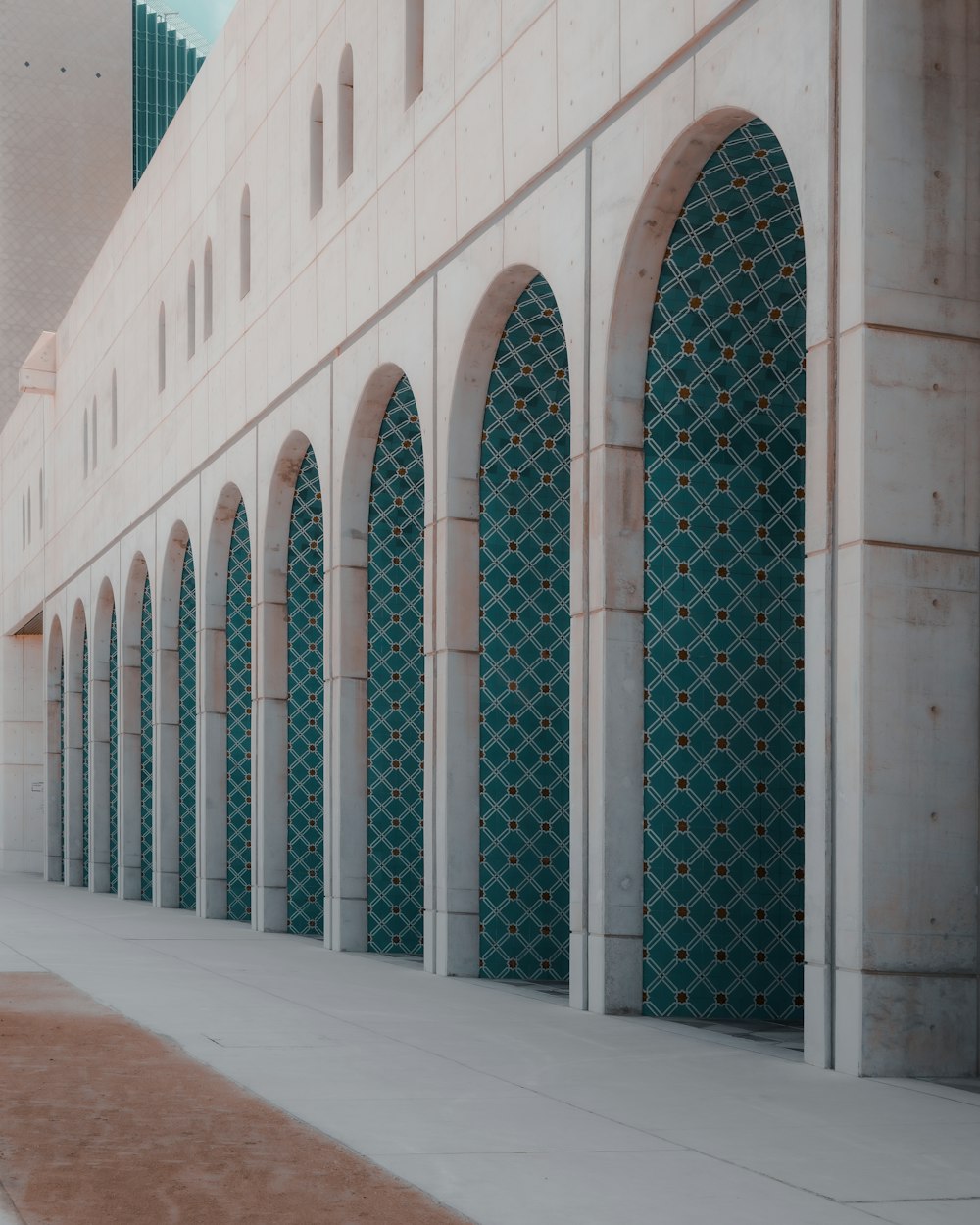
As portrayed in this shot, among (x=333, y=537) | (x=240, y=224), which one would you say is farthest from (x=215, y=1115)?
(x=240, y=224)

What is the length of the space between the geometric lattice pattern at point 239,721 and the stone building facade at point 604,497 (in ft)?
0.22

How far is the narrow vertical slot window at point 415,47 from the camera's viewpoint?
637 inches

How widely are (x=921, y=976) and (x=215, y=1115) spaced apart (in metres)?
3.66

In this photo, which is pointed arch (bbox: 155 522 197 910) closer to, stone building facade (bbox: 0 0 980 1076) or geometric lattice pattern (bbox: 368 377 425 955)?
stone building facade (bbox: 0 0 980 1076)

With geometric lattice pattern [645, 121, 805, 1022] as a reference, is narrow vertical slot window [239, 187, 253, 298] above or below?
above

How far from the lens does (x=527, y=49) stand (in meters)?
13.5

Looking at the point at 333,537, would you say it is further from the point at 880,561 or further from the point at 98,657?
the point at 98,657

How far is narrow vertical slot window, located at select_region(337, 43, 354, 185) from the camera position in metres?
18.3

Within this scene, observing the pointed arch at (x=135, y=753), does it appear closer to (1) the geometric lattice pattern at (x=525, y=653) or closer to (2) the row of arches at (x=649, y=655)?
(2) the row of arches at (x=649, y=655)

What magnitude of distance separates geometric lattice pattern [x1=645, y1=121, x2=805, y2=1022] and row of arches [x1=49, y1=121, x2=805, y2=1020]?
0.02 m

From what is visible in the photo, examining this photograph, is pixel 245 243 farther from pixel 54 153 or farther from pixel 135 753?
pixel 54 153

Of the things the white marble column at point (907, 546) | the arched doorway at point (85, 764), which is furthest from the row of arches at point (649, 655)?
the arched doorway at point (85, 764)

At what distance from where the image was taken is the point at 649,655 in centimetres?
1193

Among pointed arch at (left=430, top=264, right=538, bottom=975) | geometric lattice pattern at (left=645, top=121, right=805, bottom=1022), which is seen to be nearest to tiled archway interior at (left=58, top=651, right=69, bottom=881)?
pointed arch at (left=430, top=264, right=538, bottom=975)
